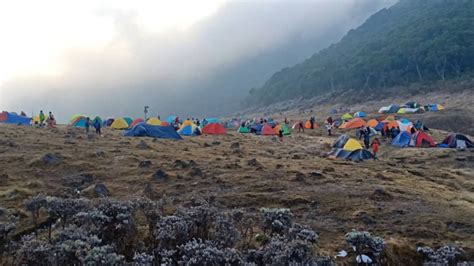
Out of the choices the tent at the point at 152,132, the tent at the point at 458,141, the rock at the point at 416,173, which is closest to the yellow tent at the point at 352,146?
the rock at the point at 416,173

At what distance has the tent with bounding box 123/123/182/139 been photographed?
109 ft

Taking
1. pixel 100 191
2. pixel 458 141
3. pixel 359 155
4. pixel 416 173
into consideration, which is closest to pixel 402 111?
pixel 458 141

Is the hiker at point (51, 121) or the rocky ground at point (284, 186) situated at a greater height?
the hiker at point (51, 121)

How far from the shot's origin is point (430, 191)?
16891 millimetres

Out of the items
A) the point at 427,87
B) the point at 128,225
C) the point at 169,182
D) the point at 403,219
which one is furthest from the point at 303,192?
the point at 427,87

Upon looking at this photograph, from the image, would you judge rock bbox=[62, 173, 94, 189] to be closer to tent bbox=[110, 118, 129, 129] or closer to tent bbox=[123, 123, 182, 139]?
tent bbox=[123, 123, 182, 139]

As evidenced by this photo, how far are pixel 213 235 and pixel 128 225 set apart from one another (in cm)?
189

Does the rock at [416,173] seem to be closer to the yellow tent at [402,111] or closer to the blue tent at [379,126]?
the blue tent at [379,126]

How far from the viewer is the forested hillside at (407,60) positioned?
299 ft

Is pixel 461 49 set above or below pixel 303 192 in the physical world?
above

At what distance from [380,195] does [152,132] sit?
74.7 ft

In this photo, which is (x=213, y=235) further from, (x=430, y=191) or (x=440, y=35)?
(x=440, y=35)

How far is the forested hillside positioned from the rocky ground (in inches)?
2966

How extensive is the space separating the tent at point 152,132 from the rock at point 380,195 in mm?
21433
